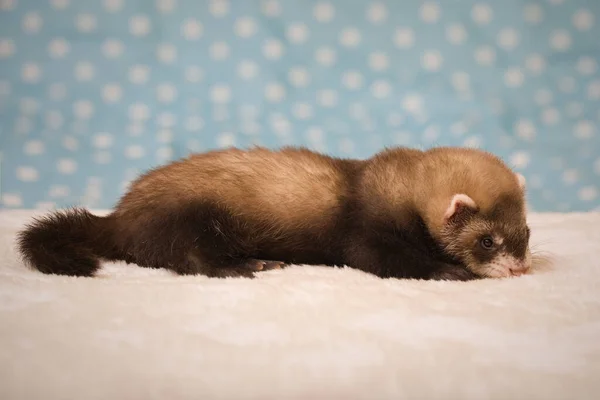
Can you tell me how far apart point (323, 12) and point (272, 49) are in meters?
0.23

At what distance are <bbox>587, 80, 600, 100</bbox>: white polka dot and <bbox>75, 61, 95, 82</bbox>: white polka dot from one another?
6.06 feet

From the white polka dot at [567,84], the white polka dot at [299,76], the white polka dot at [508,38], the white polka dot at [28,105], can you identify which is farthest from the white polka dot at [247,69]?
the white polka dot at [567,84]

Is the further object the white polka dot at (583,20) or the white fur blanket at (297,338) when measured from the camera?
the white polka dot at (583,20)

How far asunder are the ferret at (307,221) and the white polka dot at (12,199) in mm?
949

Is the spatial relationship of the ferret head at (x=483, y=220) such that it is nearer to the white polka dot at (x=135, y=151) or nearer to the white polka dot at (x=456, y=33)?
the white polka dot at (x=456, y=33)

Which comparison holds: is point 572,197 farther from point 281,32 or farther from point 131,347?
point 131,347

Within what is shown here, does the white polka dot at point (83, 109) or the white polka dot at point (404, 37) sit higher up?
the white polka dot at point (404, 37)

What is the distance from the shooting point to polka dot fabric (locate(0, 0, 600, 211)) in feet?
7.74

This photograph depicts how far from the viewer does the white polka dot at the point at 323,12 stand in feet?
7.78

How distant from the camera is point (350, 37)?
2.40 m

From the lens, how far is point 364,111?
2.44m

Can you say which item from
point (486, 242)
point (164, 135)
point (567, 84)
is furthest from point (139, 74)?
point (567, 84)

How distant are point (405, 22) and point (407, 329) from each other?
1.65 m

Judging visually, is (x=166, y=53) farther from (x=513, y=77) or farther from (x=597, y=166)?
(x=597, y=166)
